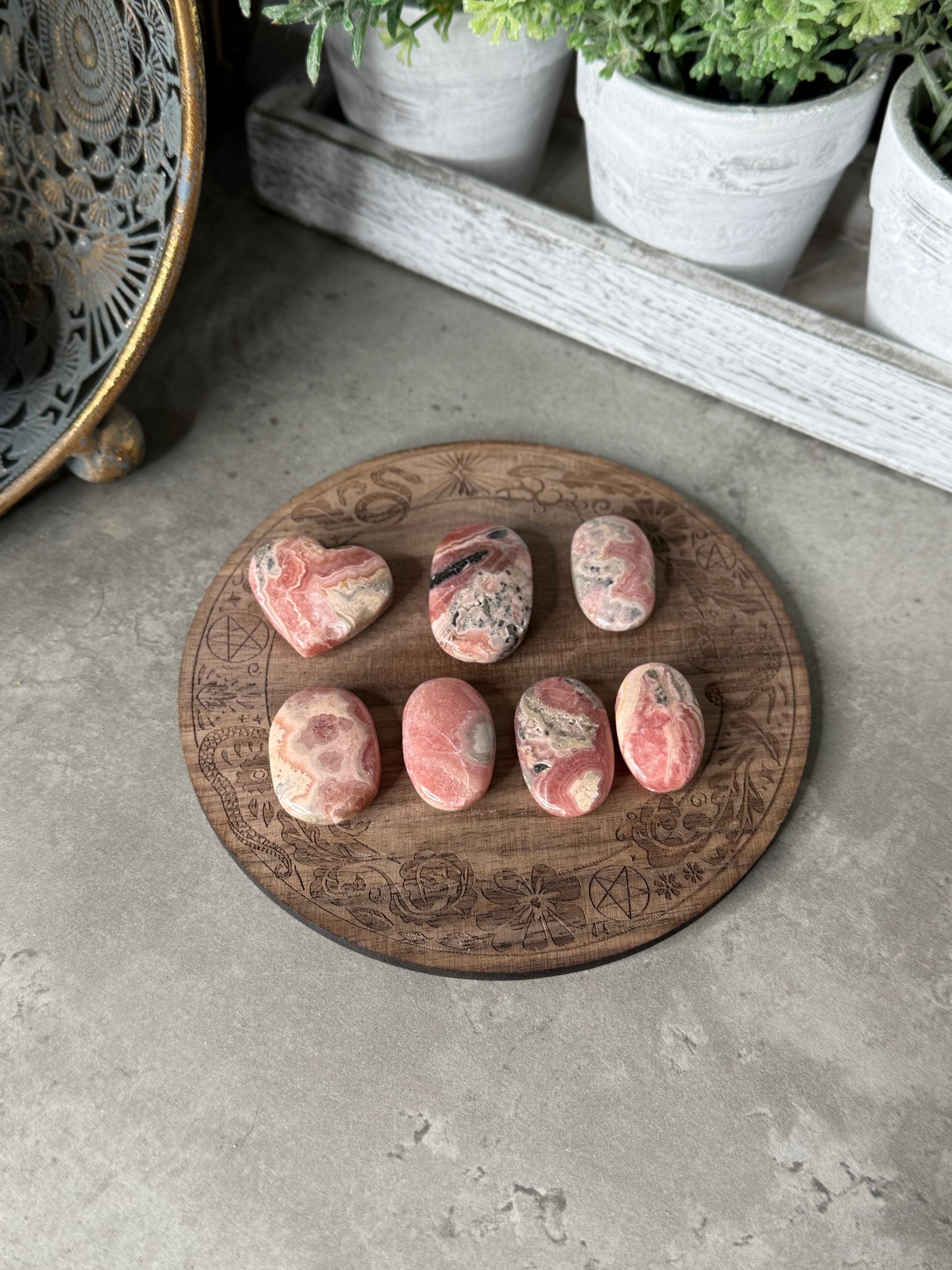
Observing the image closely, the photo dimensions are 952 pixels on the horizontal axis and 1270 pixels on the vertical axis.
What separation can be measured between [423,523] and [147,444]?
37 centimetres

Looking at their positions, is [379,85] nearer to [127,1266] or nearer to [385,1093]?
[385,1093]

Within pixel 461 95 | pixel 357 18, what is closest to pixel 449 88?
pixel 461 95

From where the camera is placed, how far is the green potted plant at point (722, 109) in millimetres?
902

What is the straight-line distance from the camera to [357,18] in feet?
Result: 3.43

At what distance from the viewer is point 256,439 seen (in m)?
1.21

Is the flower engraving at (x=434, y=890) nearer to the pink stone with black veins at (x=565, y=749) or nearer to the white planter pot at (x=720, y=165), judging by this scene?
the pink stone with black veins at (x=565, y=749)

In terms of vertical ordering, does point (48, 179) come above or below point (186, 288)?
above

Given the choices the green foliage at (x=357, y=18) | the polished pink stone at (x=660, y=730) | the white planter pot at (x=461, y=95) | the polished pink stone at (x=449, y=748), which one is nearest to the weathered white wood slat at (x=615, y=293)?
the white planter pot at (x=461, y=95)

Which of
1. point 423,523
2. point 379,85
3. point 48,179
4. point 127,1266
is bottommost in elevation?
point 127,1266

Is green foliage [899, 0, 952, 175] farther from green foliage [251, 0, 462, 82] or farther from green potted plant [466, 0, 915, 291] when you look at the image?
green foliage [251, 0, 462, 82]

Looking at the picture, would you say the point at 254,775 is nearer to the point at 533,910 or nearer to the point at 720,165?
the point at 533,910

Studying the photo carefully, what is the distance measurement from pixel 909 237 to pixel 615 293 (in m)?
0.32

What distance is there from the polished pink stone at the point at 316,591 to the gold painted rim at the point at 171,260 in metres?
0.23

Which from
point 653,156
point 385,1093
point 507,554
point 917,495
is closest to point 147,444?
point 507,554
